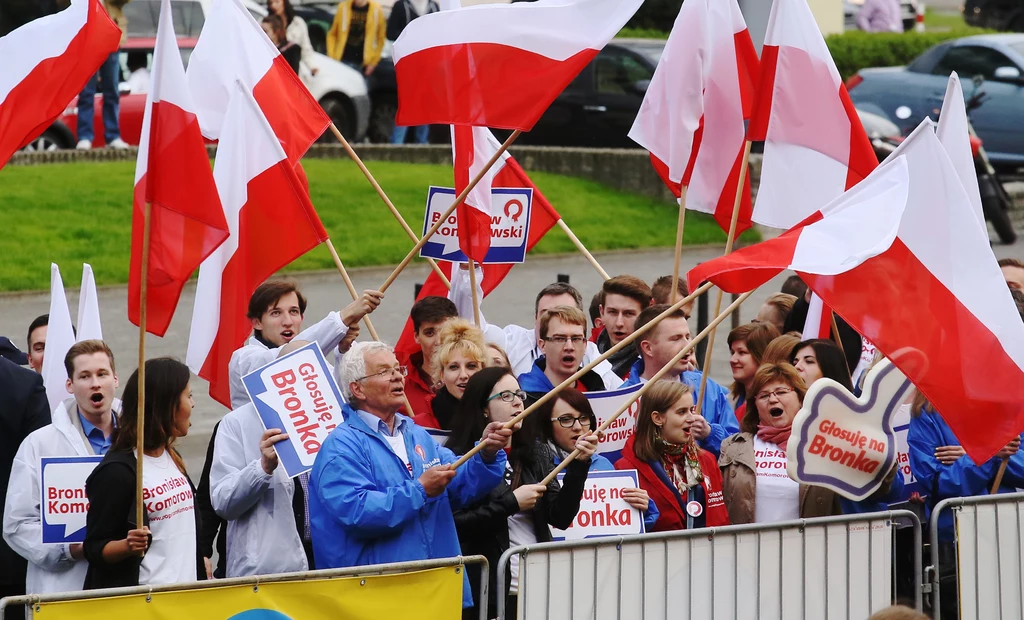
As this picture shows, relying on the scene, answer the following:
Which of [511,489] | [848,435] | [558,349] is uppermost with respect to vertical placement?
[558,349]

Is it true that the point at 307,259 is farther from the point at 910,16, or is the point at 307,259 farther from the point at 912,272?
the point at 910,16

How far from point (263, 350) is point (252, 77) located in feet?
7.05

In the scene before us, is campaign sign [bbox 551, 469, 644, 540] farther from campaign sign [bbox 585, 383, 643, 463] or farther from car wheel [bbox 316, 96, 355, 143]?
car wheel [bbox 316, 96, 355, 143]

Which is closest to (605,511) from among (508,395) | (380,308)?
(508,395)

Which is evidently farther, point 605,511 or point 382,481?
point 605,511

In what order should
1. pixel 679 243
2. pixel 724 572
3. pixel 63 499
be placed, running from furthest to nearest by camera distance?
pixel 679 243
pixel 63 499
pixel 724 572

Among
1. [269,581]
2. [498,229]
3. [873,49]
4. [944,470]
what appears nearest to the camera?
[269,581]

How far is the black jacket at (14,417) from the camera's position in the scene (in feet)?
22.4

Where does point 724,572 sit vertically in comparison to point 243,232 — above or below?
below

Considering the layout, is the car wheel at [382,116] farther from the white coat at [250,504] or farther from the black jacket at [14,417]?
the white coat at [250,504]

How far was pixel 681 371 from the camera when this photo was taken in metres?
7.91

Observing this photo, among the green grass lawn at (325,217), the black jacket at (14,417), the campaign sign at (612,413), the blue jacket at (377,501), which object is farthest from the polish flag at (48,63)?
the green grass lawn at (325,217)

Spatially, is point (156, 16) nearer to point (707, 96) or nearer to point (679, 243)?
point (707, 96)

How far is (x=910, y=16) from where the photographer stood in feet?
112
